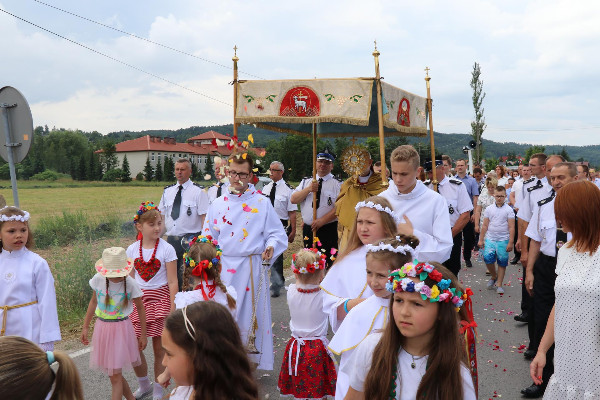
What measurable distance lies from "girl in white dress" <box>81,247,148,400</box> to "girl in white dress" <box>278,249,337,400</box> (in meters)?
1.37

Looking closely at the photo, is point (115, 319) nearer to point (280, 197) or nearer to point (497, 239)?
point (280, 197)

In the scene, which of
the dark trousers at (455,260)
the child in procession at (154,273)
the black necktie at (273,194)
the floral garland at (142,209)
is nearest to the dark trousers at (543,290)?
the dark trousers at (455,260)

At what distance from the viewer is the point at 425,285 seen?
7.09 feet

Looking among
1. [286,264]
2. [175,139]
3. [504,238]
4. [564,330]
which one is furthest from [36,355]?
[175,139]

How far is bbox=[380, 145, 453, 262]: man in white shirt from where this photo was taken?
4.37 metres

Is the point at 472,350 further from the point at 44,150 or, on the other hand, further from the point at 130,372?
the point at 44,150

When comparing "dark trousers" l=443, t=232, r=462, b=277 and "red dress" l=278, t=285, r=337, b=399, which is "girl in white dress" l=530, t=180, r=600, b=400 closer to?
"red dress" l=278, t=285, r=337, b=399

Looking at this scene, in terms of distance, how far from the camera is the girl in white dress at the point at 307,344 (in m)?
4.34

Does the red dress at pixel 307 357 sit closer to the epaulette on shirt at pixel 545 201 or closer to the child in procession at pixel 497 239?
the epaulette on shirt at pixel 545 201

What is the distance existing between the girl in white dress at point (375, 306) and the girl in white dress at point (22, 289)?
Result: 8.26 feet

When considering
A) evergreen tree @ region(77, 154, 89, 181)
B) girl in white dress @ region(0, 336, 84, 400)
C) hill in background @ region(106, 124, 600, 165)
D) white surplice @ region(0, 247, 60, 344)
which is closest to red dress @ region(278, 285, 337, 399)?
white surplice @ region(0, 247, 60, 344)

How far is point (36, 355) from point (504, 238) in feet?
27.2

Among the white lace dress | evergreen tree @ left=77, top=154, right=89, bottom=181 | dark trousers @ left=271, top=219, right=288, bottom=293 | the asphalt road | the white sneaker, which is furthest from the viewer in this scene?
evergreen tree @ left=77, top=154, right=89, bottom=181

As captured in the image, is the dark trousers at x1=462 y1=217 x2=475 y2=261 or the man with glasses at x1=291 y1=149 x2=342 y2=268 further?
the dark trousers at x1=462 y1=217 x2=475 y2=261
